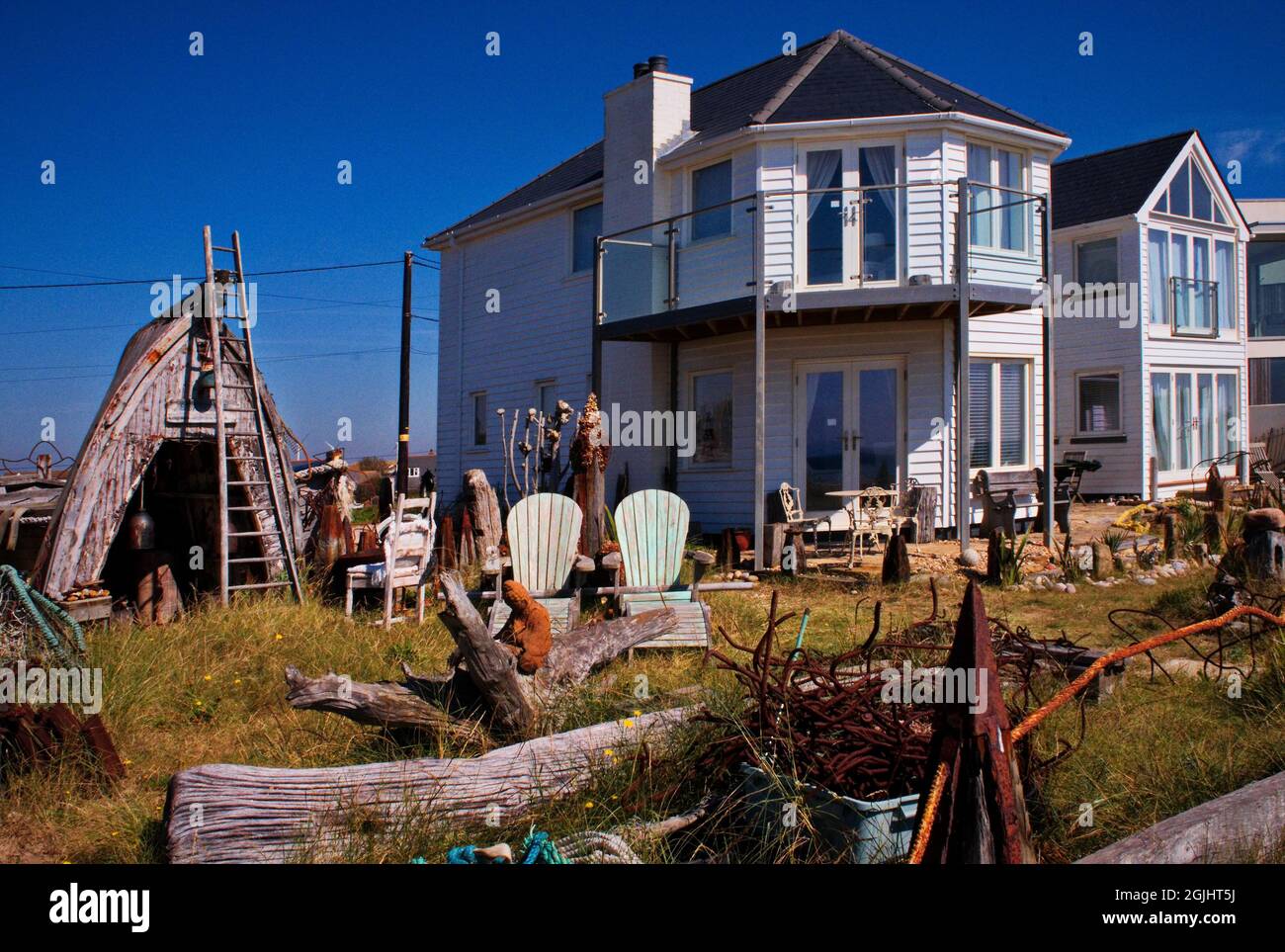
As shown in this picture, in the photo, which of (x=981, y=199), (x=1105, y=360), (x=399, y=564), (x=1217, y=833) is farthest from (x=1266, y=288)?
(x=1217, y=833)

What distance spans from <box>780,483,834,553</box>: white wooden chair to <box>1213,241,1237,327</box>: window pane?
38.3 ft

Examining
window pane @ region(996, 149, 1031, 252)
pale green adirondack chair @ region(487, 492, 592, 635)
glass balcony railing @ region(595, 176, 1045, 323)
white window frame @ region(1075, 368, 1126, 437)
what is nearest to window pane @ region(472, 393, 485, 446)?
glass balcony railing @ region(595, 176, 1045, 323)

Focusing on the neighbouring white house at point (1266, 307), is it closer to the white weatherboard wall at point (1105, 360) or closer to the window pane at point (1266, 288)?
the window pane at point (1266, 288)

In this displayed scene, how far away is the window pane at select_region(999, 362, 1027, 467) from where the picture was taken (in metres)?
15.6

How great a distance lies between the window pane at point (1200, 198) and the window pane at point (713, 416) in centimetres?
1134

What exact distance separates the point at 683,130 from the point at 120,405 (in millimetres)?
10763

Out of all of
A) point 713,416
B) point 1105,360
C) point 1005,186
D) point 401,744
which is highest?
point 1005,186

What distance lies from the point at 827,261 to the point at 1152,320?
28.9 feet

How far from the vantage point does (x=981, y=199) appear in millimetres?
14625

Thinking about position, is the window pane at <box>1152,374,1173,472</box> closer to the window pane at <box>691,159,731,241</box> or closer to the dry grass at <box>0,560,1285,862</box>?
the window pane at <box>691,159,731,241</box>

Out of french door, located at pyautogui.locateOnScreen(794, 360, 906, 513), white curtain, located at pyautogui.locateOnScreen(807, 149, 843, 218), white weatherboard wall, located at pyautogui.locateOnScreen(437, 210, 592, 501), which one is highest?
white curtain, located at pyautogui.locateOnScreen(807, 149, 843, 218)

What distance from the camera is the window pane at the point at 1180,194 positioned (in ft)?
65.5

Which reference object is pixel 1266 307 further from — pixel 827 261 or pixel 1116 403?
pixel 827 261

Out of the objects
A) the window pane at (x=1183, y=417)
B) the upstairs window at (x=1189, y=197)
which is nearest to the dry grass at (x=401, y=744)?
the window pane at (x=1183, y=417)
